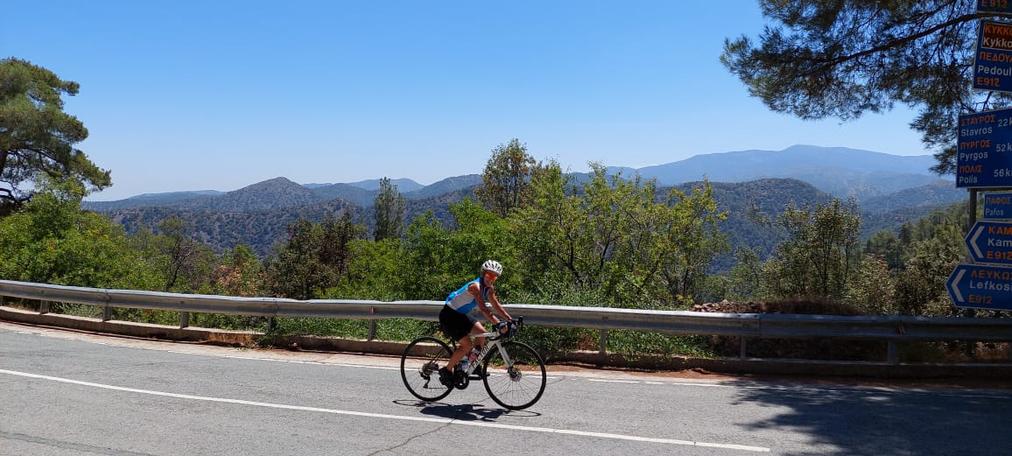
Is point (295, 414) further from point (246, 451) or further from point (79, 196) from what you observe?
point (79, 196)

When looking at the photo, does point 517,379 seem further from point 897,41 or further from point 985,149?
point 897,41

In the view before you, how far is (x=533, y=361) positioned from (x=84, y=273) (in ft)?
50.1

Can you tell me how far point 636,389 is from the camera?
322 inches

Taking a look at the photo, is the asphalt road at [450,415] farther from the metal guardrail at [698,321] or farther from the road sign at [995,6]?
the road sign at [995,6]

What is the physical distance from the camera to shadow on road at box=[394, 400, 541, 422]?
22.6 ft

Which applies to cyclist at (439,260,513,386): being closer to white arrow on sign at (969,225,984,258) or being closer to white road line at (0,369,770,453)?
white road line at (0,369,770,453)

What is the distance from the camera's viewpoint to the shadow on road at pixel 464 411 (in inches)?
272

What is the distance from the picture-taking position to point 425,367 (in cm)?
776

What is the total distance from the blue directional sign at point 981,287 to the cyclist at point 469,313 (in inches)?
248

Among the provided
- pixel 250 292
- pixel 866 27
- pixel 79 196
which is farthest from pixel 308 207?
pixel 866 27

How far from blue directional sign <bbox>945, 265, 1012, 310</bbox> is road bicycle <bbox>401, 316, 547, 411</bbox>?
6.00 metres

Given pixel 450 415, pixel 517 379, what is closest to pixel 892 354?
pixel 517 379

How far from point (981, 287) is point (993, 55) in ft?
10.3

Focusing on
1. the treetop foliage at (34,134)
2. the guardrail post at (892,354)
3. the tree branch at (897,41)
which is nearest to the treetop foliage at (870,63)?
the tree branch at (897,41)
